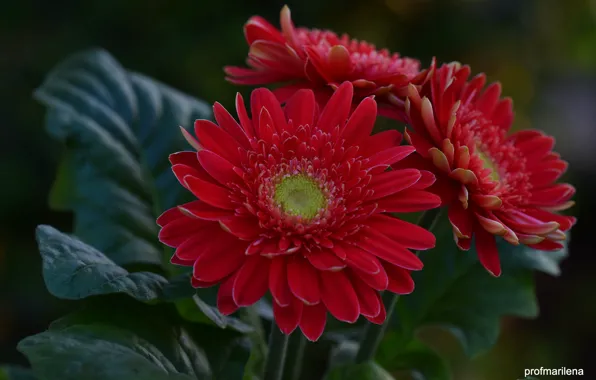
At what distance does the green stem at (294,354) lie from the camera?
0.52 metres

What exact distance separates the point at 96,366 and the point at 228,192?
128mm

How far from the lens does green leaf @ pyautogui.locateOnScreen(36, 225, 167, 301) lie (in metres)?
0.43

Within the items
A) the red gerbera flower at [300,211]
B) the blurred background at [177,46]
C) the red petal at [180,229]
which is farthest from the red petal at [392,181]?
the blurred background at [177,46]

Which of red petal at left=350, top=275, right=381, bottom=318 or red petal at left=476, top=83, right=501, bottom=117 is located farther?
red petal at left=476, top=83, right=501, bottom=117

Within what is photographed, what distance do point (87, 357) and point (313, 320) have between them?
137 mm

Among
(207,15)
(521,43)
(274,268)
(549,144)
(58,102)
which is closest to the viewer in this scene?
(274,268)

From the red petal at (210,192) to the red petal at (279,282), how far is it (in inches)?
1.7

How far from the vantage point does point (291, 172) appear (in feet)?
1.47

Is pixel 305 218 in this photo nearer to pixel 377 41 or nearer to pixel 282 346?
pixel 282 346

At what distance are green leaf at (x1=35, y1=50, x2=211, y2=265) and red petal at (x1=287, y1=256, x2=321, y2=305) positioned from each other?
251 mm

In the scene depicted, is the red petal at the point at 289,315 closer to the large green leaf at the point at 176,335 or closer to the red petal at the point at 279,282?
the red petal at the point at 279,282

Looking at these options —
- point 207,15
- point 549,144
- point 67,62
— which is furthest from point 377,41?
point 549,144

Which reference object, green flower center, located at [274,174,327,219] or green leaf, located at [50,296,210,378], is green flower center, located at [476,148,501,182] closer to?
green flower center, located at [274,174,327,219]

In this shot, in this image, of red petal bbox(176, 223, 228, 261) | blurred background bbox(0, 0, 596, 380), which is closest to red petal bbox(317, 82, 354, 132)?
red petal bbox(176, 223, 228, 261)
